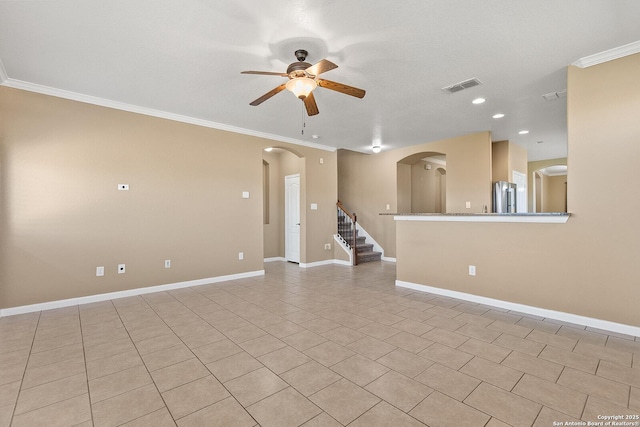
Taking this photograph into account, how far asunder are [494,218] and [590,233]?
95 centimetres

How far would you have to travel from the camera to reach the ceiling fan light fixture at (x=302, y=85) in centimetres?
287

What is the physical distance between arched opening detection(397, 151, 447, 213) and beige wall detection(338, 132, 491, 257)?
59mm

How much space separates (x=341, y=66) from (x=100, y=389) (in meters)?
3.58

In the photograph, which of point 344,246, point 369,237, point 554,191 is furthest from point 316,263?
point 554,191

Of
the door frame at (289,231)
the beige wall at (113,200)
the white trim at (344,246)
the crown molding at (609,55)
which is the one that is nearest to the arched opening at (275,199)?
the door frame at (289,231)

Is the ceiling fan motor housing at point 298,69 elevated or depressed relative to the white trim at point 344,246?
elevated

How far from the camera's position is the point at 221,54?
2.99 m

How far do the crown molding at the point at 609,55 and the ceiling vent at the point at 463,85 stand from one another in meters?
0.97

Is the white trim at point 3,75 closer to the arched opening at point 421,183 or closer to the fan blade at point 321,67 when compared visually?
the fan blade at point 321,67

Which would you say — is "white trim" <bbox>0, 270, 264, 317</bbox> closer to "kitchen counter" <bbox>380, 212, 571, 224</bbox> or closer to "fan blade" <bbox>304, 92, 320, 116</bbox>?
"kitchen counter" <bbox>380, 212, 571, 224</bbox>

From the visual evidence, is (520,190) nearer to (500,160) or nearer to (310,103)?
(500,160)

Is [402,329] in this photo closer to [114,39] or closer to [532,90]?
[532,90]

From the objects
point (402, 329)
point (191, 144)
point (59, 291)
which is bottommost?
point (402, 329)

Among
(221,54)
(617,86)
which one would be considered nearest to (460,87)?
(617,86)
